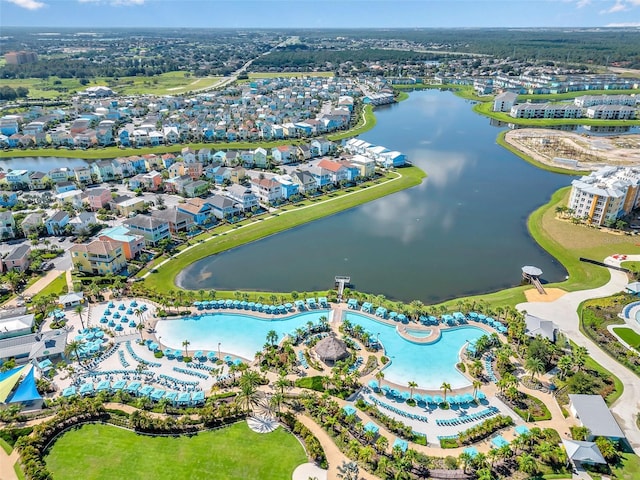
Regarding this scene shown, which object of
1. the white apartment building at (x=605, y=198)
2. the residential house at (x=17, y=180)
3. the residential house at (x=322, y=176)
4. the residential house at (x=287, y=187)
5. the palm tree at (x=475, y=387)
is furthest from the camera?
the residential house at (x=322, y=176)

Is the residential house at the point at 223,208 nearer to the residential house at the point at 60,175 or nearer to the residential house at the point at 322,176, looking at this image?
the residential house at the point at 322,176

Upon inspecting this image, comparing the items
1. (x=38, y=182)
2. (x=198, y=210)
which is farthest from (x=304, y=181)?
(x=38, y=182)

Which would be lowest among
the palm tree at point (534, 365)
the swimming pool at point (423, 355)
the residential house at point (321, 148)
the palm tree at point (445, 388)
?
the swimming pool at point (423, 355)

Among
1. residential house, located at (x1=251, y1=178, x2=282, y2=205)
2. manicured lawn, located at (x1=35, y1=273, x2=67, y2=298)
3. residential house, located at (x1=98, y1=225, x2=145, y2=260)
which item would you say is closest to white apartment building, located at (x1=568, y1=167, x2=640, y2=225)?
residential house, located at (x1=251, y1=178, x2=282, y2=205)

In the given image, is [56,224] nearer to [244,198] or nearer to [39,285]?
[39,285]

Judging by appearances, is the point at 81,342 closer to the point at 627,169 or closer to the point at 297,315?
the point at 297,315

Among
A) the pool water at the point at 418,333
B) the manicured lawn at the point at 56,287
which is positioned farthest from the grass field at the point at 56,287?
the pool water at the point at 418,333
